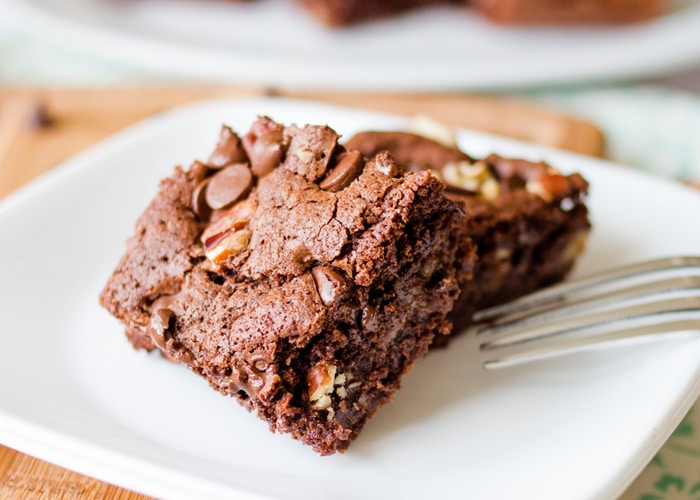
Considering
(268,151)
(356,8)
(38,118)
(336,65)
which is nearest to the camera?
(268,151)

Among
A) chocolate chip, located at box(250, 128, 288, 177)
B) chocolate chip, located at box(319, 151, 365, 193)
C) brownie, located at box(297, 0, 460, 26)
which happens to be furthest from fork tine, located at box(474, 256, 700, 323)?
brownie, located at box(297, 0, 460, 26)

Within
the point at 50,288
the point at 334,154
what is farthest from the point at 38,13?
the point at 334,154

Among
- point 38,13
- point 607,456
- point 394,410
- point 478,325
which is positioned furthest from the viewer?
point 38,13

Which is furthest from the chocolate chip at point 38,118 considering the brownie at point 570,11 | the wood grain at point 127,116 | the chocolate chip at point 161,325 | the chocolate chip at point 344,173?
the brownie at point 570,11

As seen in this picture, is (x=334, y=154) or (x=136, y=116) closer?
(x=334, y=154)

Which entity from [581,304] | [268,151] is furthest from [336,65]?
[581,304]

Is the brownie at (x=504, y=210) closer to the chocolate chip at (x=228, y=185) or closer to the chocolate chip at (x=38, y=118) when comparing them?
the chocolate chip at (x=228, y=185)

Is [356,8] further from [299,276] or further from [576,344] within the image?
[299,276]

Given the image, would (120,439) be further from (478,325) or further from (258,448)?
(478,325)
